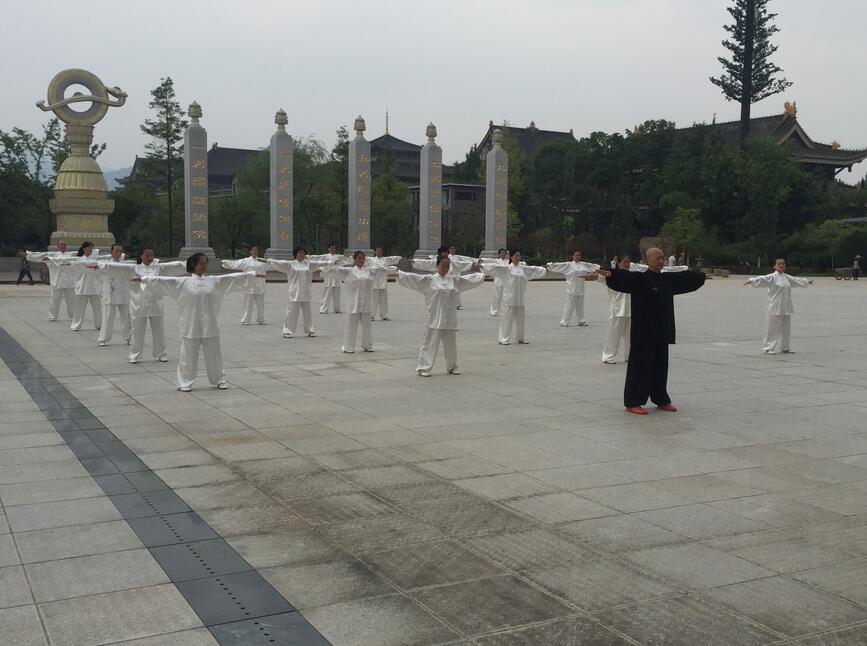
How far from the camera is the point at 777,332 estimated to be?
42.3 ft

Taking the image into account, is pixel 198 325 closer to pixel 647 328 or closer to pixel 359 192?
pixel 647 328

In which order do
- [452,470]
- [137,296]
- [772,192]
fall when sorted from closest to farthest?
[452,470]
[137,296]
[772,192]

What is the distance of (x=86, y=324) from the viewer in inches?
631

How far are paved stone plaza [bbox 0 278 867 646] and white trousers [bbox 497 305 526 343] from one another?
133 inches

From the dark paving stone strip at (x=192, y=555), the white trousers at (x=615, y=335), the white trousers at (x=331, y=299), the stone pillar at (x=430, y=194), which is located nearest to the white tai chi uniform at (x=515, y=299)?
the white trousers at (x=615, y=335)

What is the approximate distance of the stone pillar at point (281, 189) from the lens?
33.6m

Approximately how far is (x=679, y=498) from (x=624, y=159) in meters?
43.5

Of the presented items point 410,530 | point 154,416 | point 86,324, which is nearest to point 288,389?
point 154,416

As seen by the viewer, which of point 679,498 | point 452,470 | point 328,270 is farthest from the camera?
point 328,270

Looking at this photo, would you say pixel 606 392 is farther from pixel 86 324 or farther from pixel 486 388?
pixel 86 324

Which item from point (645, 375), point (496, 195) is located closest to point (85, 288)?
point (645, 375)

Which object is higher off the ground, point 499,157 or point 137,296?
point 499,157

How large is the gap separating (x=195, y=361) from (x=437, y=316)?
111 inches

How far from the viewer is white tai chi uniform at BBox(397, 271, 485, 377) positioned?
1053 cm
